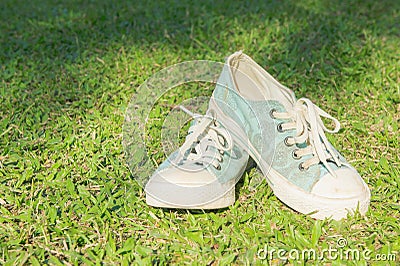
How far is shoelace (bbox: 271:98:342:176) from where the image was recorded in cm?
171

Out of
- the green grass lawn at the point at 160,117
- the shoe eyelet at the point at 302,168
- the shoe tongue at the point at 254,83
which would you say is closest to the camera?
the green grass lawn at the point at 160,117

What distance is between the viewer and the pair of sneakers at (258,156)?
1.65 m

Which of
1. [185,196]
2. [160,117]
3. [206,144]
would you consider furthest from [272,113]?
[160,117]

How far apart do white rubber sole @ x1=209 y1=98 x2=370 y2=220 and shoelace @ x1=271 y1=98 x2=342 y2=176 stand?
0.28 ft

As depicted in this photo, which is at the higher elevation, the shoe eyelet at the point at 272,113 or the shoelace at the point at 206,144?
the shoe eyelet at the point at 272,113

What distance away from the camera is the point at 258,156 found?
1787 millimetres

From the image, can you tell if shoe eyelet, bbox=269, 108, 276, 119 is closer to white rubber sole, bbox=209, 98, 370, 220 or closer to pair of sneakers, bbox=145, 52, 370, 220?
pair of sneakers, bbox=145, 52, 370, 220

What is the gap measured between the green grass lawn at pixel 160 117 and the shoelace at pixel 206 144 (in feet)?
0.54

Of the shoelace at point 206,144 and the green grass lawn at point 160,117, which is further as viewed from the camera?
the shoelace at point 206,144

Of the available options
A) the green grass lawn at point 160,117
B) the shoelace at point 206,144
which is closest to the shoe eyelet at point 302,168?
the green grass lawn at point 160,117

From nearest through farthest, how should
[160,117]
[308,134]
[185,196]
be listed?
[185,196]
[308,134]
[160,117]

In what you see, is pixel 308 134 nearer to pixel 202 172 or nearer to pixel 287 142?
pixel 287 142

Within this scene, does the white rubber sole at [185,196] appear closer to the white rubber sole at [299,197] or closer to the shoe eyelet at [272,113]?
the white rubber sole at [299,197]

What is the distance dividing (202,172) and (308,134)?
1.22 feet
